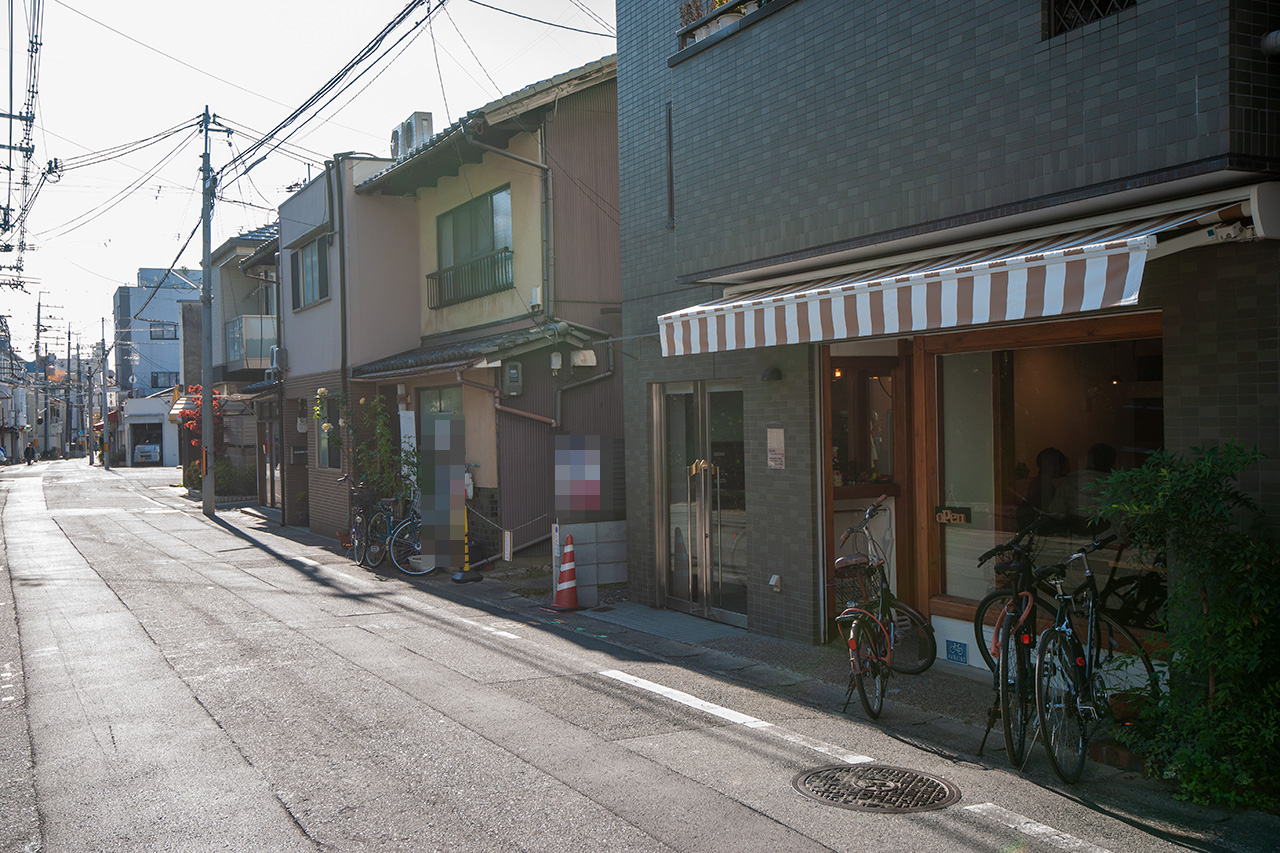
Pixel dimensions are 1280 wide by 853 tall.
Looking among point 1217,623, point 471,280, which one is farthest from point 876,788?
point 471,280

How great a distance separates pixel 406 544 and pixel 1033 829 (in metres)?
12.1

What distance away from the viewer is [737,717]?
276 inches

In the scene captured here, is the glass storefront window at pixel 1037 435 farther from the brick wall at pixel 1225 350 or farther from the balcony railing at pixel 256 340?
the balcony railing at pixel 256 340

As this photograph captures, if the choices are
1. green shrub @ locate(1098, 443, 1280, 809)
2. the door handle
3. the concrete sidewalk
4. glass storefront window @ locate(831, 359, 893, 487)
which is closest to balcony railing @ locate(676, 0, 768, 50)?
glass storefront window @ locate(831, 359, 893, 487)

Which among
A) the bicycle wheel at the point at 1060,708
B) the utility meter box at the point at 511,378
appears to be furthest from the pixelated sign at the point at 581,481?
the bicycle wheel at the point at 1060,708

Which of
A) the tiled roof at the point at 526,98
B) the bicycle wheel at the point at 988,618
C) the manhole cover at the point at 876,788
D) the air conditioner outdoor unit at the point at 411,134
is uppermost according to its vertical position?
the air conditioner outdoor unit at the point at 411,134

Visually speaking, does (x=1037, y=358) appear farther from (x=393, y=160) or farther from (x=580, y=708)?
(x=393, y=160)

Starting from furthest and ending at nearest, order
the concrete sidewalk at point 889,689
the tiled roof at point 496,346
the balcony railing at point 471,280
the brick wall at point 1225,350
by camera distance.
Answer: the balcony railing at point 471,280 → the tiled roof at point 496,346 → the brick wall at point 1225,350 → the concrete sidewalk at point 889,689

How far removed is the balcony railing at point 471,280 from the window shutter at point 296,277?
515 centimetres

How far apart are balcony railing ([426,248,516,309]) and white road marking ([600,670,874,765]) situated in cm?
983

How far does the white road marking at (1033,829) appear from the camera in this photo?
4656 millimetres

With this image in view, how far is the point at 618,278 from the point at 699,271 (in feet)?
19.0

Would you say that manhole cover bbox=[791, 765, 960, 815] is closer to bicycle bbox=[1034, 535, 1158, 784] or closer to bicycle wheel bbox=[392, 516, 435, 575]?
bicycle bbox=[1034, 535, 1158, 784]

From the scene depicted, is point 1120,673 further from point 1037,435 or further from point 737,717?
point 737,717
